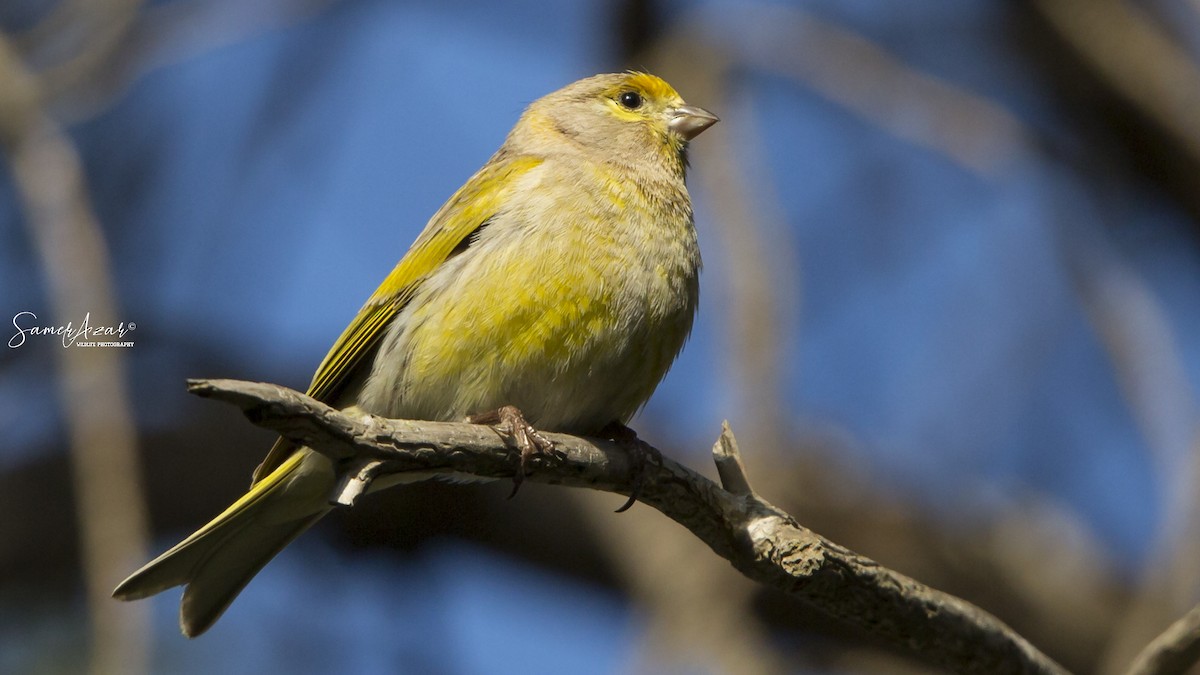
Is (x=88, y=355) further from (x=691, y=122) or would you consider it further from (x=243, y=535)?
(x=691, y=122)

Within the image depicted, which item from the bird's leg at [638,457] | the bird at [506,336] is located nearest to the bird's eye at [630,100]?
the bird at [506,336]

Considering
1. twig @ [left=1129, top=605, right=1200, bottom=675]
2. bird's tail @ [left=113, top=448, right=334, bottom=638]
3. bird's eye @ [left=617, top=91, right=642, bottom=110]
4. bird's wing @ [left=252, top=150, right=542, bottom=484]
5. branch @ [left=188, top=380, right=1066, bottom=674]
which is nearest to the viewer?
twig @ [left=1129, top=605, right=1200, bottom=675]

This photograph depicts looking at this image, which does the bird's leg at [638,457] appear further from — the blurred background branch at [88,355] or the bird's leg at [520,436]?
the blurred background branch at [88,355]

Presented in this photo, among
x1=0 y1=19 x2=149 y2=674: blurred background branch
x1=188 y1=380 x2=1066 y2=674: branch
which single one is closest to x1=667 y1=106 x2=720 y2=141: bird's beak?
x1=188 y1=380 x2=1066 y2=674: branch

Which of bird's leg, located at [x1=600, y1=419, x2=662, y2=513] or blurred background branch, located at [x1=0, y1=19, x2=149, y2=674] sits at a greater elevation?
bird's leg, located at [x1=600, y1=419, x2=662, y2=513]

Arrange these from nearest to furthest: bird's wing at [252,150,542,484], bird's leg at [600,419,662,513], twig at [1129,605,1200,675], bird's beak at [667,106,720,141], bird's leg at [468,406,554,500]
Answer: twig at [1129,605,1200,675] → bird's leg at [468,406,554,500] → bird's leg at [600,419,662,513] → bird's wing at [252,150,542,484] → bird's beak at [667,106,720,141]

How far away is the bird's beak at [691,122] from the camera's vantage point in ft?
18.9

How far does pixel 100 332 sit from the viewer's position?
16.7ft

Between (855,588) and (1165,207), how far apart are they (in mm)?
5079

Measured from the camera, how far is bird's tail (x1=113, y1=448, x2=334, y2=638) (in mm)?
4469

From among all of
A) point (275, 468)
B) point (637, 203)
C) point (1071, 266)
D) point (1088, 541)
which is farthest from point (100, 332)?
point (1088, 541)

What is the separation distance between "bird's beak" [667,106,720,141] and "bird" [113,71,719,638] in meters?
0.68

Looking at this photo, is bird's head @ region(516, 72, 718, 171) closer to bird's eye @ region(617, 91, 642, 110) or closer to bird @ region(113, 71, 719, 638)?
bird's eye @ region(617, 91, 642, 110)

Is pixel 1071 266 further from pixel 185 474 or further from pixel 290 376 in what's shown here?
pixel 185 474
